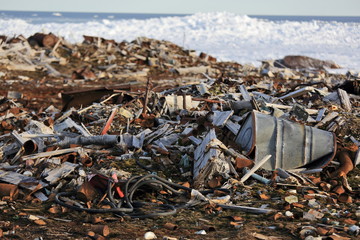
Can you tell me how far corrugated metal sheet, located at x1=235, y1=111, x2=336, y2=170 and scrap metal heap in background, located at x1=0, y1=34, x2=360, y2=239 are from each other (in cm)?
1

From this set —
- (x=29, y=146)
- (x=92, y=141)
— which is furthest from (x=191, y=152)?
→ (x=29, y=146)

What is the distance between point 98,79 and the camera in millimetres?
15906

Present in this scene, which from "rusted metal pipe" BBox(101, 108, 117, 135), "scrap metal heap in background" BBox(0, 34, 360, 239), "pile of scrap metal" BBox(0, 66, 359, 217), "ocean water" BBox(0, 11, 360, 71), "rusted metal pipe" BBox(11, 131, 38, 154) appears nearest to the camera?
"scrap metal heap in background" BBox(0, 34, 360, 239)

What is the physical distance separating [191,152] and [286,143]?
1.26 metres

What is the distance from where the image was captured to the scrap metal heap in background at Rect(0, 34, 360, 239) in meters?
4.71

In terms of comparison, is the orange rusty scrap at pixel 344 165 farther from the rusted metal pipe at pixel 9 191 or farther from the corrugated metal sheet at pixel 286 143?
the rusted metal pipe at pixel 9 191

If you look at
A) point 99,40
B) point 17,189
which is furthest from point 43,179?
point 99,40

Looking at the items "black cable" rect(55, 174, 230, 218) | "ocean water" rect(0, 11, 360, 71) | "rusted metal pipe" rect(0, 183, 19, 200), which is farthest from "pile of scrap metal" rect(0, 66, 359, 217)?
"ocean water" rect(0, 11, 360, 71)

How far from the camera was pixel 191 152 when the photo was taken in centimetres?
576

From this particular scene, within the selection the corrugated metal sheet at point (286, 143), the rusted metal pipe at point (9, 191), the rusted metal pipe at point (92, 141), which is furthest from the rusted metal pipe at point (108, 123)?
the corrugated metal sheet at point (286, 143)

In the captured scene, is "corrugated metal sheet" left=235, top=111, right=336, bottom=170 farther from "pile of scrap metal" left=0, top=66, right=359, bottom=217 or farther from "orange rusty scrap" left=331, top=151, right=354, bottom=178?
"orange rusty scrap" left=331, top=151, right=354, bottom=178

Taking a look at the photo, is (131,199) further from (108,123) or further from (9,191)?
(108,123)

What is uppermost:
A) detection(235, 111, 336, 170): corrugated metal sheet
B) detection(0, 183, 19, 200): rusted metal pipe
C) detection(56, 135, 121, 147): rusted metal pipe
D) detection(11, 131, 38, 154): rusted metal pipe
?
detection(235, 111, 336, 170): corrugated metal sheet

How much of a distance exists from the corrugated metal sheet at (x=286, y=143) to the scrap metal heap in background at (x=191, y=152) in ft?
0.04
